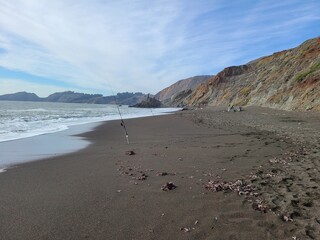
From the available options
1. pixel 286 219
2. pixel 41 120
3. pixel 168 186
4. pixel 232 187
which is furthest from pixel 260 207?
pixel 41 120

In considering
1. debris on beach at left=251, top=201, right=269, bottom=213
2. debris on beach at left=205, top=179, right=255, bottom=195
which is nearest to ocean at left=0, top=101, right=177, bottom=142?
debris on beach at left=205, top=179, right=255, bottom=195

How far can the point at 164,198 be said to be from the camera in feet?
19.1

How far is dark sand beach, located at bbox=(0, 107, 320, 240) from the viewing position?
173 inches

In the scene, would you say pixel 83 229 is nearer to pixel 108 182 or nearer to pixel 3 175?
pixel 108 182

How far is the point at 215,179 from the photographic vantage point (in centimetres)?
695

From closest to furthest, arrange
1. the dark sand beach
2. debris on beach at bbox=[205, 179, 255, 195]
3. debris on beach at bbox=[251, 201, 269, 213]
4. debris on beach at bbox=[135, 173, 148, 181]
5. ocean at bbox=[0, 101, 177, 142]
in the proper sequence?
the dark sand beach
debris on beach at bbox=[251, 201, 269, 213]
debris on beach at bbox=[205, 179, 255, 195]
debris on beach at bbox=[135, 173, 148, 181]
ocean at bbox=[0, 101, 177, 142]

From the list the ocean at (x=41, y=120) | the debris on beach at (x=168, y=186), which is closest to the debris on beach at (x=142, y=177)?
the debris on beach at (x=168, y=186)

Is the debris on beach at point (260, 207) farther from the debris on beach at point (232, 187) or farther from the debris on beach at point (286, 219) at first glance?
the debris on beach at point (232, 187)

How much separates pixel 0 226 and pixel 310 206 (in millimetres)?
4954

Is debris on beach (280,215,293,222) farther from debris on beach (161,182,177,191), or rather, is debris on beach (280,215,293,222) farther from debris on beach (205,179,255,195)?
debris on beach (161,182,177,191)

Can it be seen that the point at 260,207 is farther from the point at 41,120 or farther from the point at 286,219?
the point at 41,120

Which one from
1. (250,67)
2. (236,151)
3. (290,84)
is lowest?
(236,151)

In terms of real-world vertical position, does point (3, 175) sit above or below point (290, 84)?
below

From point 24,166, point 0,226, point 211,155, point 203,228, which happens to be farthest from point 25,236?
point 211,155
